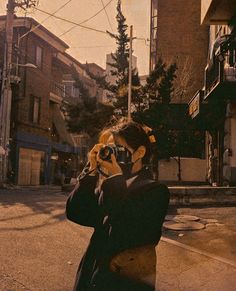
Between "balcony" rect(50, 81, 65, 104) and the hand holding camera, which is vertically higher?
"balcony" rect(50, 81, 65, 104)

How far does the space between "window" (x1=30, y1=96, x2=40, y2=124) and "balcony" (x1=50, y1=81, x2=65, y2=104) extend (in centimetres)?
273

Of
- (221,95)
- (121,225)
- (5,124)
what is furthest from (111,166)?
(5,124)

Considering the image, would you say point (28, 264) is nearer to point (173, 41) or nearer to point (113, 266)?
point (113, 266)

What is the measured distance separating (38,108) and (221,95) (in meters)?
17.5

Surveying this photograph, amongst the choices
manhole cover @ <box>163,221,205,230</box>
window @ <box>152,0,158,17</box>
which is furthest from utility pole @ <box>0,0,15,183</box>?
window @ <box>152,0,158,17</box>

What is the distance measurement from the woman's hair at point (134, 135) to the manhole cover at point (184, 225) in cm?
755

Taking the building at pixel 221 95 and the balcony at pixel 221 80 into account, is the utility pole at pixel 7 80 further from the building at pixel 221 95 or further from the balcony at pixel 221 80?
the balcony at pixel 221 80

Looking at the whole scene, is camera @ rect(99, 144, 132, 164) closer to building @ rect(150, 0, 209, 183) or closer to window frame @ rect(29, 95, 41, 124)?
window frame @ rect(29, 95, 41, 124)

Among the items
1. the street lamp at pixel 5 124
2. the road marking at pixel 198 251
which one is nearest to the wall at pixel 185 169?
the street lamp at pixel 5 124

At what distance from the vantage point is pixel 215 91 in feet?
55.9

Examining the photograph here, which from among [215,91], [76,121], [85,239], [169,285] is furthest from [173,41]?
[169,285]

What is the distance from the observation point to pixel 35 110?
3100 centimetres

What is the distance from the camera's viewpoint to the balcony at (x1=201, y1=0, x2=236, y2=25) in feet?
41.9

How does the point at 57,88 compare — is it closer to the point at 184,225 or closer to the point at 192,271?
→ the point at 184,225
